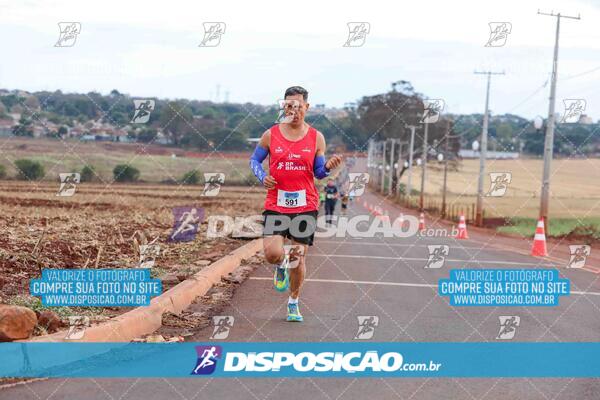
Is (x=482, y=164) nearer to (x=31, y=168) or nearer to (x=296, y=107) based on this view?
(x=31, y=168)

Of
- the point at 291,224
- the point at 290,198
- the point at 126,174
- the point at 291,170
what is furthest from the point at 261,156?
the point at 126,174

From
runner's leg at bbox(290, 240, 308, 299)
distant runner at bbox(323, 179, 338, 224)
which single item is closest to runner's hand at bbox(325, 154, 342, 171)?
runner's leg at bbox(290, 240, 308, 299)

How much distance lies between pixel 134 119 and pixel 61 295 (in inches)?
284

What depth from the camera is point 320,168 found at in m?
9.12

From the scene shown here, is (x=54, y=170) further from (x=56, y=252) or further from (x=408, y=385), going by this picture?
(x=408, y=385)

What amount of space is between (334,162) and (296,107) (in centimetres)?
66

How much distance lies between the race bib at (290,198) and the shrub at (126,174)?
1756 inches

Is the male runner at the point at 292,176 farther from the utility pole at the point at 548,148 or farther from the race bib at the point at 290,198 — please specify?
the utility pole at the point at 548,148

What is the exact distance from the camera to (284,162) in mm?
9062

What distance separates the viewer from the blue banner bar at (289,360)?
21.5 feet

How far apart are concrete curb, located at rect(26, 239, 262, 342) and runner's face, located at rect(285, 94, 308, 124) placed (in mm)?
2151

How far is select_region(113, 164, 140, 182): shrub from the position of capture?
53000mm

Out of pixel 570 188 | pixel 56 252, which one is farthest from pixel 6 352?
pixel 570 188

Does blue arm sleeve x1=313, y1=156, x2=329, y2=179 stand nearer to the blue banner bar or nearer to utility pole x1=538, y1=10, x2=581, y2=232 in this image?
the blue banner bar
